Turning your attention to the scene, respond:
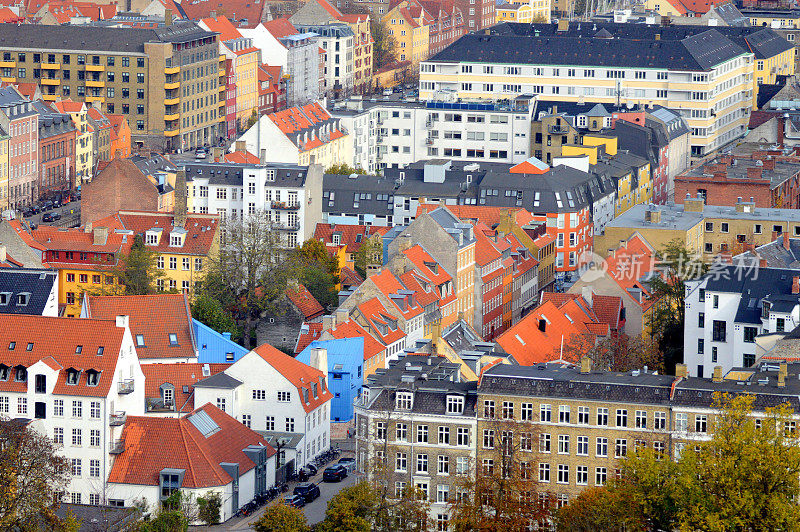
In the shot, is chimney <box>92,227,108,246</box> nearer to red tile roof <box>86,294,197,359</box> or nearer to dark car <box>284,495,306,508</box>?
red tile roof <box>86,294,197,359</box>

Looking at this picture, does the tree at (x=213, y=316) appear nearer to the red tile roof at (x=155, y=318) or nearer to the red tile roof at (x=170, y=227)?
the red tile roof at (x=155, y=318)

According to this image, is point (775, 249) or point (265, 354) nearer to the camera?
point (265, 354)

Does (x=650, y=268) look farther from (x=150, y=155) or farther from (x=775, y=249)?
(x=150, y=155)

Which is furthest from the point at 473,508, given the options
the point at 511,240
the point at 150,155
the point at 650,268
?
the point at 150,155

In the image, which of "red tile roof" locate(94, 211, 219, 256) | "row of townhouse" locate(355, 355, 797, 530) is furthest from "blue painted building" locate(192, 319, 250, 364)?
"row of townhouse" locate(355, 355, 797, 530)

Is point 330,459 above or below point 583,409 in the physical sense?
below

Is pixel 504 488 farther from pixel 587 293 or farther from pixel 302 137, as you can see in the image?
pixel 302 137

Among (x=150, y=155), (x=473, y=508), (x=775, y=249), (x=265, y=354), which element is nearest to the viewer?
(x=473, y=508)

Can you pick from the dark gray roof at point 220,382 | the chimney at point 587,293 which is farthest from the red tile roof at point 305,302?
the dark gray roof at point 220,382
